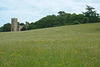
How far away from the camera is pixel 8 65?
291 inches

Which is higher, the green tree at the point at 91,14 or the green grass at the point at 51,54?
the green tree at the point at 91,14

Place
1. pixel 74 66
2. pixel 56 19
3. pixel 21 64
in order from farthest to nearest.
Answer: pixel 56 19 < pixel 21 64 < pixel 74 66

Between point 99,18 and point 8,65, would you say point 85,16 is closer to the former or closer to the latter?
point 99,18

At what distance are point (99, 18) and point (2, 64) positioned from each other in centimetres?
8364

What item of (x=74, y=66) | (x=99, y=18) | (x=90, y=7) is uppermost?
(x=90, y=7)

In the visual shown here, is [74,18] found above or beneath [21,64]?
above

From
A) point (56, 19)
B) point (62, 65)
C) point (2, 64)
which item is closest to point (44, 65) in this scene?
point (62, 65)

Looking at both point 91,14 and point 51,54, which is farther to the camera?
point 91,14

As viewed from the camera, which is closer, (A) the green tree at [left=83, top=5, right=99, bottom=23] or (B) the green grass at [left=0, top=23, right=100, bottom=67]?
(B) the green grass at [left=0, top=23, right=100, bottom=67]

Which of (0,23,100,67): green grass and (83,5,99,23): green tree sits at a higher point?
(83,5,99,23): green tree

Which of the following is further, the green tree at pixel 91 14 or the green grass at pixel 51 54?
the green tree at pixel 91 14

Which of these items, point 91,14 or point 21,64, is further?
point 91,14

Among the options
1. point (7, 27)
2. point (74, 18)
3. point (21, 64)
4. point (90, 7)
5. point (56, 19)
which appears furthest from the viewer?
point (7, 27)

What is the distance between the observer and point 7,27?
126000mm
